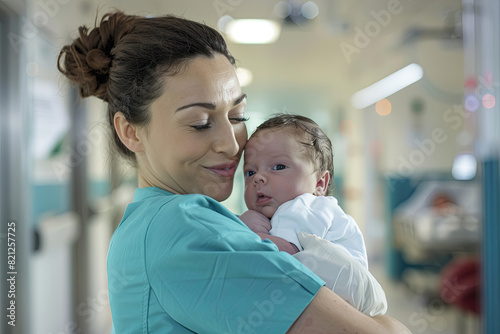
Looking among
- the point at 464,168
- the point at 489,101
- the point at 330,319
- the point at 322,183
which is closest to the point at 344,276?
the point at 330,319

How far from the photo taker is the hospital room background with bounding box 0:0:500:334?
228 centimetres

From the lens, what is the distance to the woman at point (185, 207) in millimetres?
651

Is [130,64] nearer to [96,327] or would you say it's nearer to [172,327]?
[172,327]

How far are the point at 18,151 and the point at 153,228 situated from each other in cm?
178

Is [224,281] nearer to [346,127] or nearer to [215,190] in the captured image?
[215,190]

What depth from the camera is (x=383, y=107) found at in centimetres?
414

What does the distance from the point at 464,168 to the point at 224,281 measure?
3498 mm

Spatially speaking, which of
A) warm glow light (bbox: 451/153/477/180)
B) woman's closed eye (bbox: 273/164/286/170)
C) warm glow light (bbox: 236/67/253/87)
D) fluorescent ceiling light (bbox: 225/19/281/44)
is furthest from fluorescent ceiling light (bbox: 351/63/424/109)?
woman's closed eye (bbox: 273/164/286/170)

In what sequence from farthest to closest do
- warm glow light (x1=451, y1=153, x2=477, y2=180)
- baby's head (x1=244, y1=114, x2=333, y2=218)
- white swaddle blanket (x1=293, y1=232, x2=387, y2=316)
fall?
1. warm glow light (x1=451, y1=153, x2=477, y2=180)
2. baby's head (x1=244, y1=114, x2=333, y2=218)
3. white swaddle blanket (x1=293, y1=232, x2=387, y2=316)

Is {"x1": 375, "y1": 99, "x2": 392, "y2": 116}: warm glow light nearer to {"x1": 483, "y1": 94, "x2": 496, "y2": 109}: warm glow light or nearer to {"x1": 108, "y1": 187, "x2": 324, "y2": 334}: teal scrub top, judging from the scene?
{"x1": 483, "y1": 94, "x2": 496, "y2": 109}: warm glow light

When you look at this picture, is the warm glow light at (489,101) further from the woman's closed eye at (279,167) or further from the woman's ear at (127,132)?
the woman's ear at (127,132)

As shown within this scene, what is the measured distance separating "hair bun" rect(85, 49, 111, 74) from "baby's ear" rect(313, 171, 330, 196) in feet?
1.77

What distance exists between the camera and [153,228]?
73 cm

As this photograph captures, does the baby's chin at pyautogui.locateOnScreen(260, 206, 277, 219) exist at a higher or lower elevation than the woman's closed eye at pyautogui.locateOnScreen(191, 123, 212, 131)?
lower
